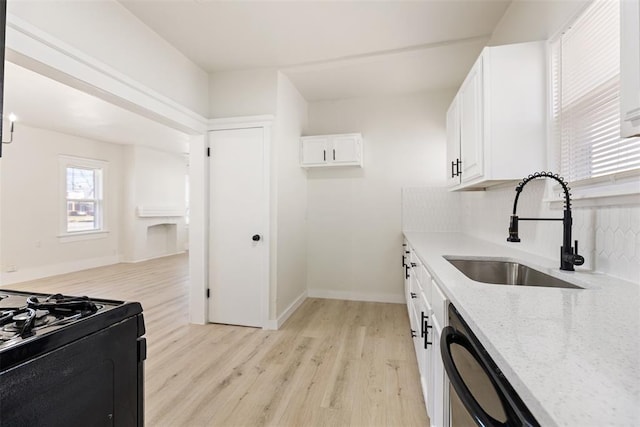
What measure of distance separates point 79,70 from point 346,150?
2547 millimetres

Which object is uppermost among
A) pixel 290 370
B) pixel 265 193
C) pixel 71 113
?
pixel 71 113

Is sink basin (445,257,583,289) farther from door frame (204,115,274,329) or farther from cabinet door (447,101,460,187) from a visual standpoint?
door frame (204,115,274,329)

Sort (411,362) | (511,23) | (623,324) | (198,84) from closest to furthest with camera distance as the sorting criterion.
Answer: (623,324) → (511,23) → (411,362) → (198,84)

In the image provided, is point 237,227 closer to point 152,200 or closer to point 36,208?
point 36,208

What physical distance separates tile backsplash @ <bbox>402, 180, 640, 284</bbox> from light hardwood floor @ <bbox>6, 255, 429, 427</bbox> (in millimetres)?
1184

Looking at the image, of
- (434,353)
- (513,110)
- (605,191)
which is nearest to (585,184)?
(605,191)

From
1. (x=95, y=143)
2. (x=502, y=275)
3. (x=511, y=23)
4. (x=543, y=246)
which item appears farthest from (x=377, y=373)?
(x=95, y=143)

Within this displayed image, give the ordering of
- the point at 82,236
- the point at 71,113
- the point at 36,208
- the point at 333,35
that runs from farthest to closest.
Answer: the point at 82,236
the point at 36,208
the point at 71,113
the point at 333,35

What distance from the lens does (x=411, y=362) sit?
2.31 m

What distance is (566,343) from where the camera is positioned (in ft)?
2.05

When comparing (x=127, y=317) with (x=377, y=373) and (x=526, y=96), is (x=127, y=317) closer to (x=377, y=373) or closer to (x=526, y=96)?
(x=377, y=373)

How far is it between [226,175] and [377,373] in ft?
7.42

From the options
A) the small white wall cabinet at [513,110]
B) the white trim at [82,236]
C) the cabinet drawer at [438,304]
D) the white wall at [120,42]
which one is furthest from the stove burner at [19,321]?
the white trim at [82,236]

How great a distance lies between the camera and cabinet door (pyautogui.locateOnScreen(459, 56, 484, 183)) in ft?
6.02
